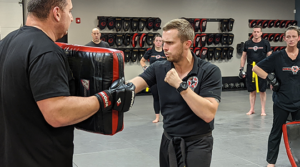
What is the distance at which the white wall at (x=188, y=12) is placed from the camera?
10.5 metres

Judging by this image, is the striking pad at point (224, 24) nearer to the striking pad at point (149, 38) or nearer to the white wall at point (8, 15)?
the striking pad at point (149, 38)

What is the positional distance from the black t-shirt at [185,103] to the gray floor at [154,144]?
2090mm

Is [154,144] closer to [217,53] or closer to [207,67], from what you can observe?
[207,67]

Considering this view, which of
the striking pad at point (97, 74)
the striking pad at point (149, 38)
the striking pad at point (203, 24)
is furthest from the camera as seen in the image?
the striking pad at point (203, 24)

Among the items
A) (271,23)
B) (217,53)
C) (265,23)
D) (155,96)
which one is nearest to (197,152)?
(155,96)

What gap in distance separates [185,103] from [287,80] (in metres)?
2.21

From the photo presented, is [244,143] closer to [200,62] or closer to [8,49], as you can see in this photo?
[200,62]

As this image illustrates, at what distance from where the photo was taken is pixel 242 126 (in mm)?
6523

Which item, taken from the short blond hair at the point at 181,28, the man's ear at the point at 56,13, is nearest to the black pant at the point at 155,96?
the short blond hair at the point at 181,28

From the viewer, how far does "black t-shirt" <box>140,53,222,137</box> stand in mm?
2361

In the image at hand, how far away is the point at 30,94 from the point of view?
1.62 meters

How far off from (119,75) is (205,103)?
0.68 meters

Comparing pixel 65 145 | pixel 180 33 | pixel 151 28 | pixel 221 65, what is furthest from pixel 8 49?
pixel 221 65

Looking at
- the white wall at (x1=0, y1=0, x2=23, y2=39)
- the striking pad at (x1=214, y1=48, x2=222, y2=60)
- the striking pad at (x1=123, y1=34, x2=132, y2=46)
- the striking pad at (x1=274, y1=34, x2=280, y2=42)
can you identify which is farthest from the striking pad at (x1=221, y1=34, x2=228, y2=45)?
the white wall at (x1=0, y1=0, x2=23, y2=39)
